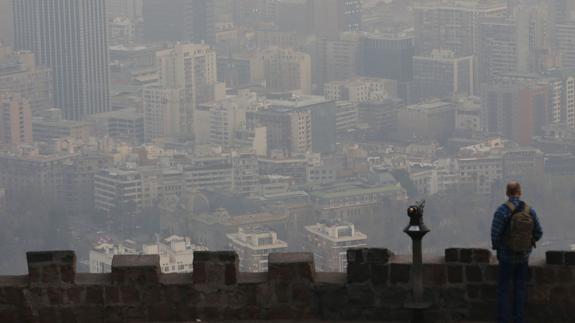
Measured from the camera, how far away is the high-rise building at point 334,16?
80.2 m

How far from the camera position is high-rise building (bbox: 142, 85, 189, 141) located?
6588cm

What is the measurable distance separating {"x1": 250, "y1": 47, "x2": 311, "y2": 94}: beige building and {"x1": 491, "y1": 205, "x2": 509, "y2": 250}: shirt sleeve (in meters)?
66.9

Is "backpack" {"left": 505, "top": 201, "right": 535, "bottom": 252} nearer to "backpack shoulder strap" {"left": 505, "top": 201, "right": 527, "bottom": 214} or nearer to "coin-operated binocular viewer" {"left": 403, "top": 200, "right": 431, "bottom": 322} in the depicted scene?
"backpack shoulder strap" {"left": 505, "top": 201, "right": 527, "bottom": 214}

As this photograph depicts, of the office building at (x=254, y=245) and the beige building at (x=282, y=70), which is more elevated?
the beige building at (x=282, y=70)

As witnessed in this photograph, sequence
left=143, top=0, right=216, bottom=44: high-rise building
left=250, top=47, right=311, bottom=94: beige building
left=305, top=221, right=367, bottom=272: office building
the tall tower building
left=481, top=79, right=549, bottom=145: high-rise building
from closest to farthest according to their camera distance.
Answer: left=305, top=221, right=367, bottom=272: office building → left=481, top=79, right=549, bottom=145: high-rise building → the tall tower building → left=250, top=47, right=311, bottom=94: beige building → left=143, top=0, right=216, bottom=44: high-rise building

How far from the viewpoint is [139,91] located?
7206 centimetres

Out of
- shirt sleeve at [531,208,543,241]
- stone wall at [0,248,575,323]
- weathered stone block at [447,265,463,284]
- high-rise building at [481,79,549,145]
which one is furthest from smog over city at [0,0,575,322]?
shirt sleeve at [531,208,543,241]

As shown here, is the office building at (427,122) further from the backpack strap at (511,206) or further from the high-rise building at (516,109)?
the backpack strap at (511,206)

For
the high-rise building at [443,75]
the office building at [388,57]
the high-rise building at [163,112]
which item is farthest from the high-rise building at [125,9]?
the high-rise building at [443,75]

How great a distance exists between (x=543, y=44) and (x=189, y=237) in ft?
96.8

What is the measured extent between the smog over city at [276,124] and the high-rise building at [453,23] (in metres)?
0.11

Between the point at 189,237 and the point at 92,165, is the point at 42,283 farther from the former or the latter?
the point at 92,165

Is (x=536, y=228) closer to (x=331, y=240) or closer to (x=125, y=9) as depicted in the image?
(x=331, y=240)

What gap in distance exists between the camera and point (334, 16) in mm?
81062
